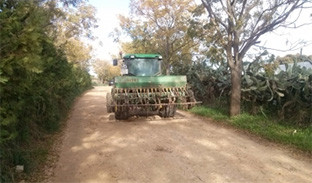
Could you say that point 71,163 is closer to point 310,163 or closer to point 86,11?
point 310,163

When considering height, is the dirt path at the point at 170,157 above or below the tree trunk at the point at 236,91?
below

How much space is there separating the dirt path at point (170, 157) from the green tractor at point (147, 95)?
868mm

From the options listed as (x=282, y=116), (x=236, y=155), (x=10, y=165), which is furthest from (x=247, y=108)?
(x=10, y=165)

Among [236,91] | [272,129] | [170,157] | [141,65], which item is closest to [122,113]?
[141,65]

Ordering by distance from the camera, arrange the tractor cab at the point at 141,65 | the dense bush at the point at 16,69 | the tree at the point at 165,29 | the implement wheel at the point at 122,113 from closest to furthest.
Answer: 1. the dense bush at the point at 16,69
2. the implement wheel at the point at 122,113
3. the tractor cab at the point at 141,65
4. the tree at the point at 165,29

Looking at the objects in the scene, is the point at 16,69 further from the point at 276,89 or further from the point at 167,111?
the point at 276,89

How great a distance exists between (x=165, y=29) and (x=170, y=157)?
1351 cm

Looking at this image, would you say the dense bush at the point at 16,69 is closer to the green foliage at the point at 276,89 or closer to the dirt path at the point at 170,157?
the dirt path at the point at 170,157

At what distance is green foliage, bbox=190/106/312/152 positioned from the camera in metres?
6.70

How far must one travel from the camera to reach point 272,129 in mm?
7762

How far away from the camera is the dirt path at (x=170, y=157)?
15.8ft

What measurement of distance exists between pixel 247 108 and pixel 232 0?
152 inches

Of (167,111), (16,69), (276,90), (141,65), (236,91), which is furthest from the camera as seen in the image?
(141,65)

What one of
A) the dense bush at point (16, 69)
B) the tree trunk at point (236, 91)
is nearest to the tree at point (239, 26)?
the tree trunk at point (236, 91)
